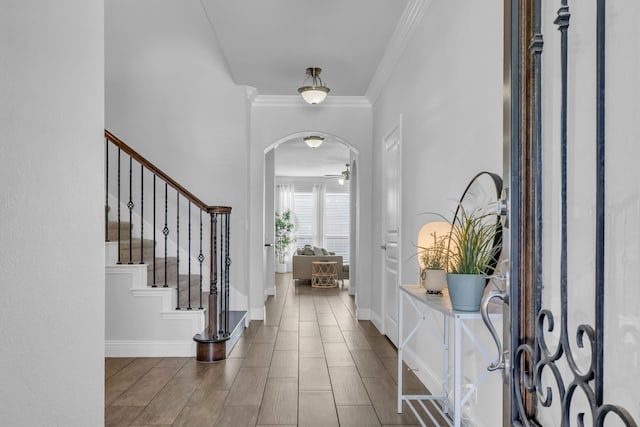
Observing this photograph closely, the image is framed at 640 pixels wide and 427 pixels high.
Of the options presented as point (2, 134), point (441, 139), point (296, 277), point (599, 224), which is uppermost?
point (441, 139)

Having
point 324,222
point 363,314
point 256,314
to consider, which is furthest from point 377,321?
point 324,222

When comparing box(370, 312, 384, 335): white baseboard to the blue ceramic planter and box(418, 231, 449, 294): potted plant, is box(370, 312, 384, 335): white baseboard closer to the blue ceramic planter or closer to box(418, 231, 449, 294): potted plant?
box(418, 231, 449, 294): potted plant

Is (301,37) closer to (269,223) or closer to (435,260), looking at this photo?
(435,260)

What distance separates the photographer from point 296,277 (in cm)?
1030

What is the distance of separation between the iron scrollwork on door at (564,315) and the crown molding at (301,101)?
16.5ft

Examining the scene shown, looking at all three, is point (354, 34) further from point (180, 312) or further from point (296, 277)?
point (296, 277)

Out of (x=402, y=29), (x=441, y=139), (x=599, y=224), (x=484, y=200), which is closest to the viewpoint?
(x=599, y=224)

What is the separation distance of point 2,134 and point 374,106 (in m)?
5.02

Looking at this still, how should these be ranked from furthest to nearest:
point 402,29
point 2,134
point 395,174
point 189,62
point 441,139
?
point 189,62
point 395,174
point 402,29
point 441,139
point 2,134

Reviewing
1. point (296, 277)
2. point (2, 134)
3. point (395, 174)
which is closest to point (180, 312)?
point (395, 174)

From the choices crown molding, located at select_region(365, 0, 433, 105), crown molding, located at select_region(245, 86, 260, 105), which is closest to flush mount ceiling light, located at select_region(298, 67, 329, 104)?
crown molding, located at select_region(365, 0, 433, 105)

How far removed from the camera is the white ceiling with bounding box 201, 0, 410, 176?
366cm

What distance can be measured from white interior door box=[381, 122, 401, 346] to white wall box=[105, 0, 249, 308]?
163 cm

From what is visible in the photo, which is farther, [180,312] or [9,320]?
[180,312]
